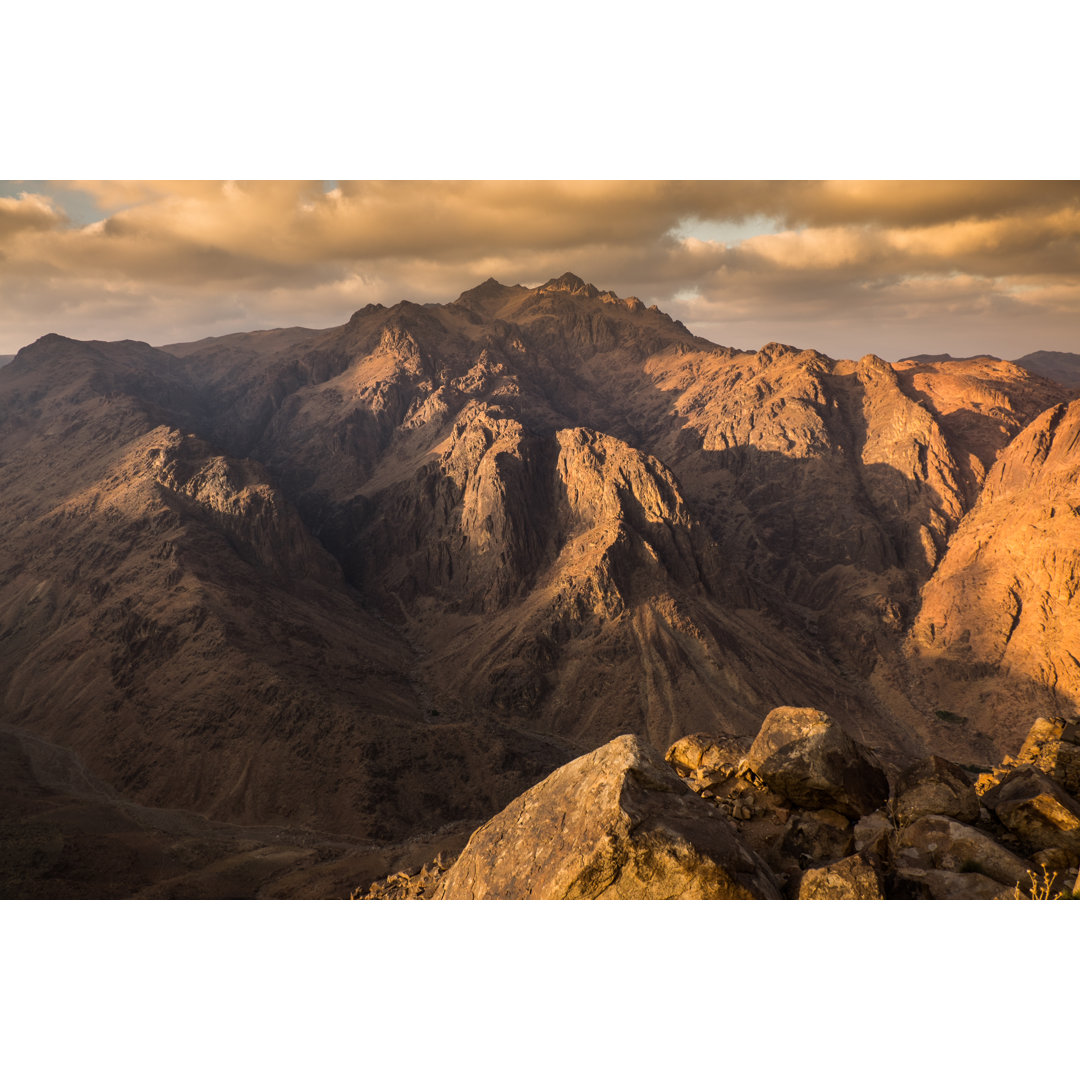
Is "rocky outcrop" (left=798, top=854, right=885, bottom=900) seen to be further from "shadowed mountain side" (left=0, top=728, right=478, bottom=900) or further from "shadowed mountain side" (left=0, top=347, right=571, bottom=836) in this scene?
"shadowed mountain side" (left=0, top=347, right=571, bottom=836)

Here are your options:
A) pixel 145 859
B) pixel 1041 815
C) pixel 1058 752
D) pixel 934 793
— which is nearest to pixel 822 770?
pixel 934 793

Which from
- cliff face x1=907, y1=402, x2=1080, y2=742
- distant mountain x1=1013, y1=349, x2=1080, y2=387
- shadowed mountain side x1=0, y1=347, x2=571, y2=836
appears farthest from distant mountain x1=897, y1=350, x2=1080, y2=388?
shadowed mountain side x1=0, y1=347, x2=571, y2=836

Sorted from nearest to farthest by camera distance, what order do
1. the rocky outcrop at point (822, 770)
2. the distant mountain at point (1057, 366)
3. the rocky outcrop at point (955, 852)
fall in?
the rocky outcrop at point (955, 852) → the rocky outcrop at point (822, 770) → the distant mountain at point (1057, 366)

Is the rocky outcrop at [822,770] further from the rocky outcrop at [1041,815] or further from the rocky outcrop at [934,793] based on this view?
the rocky outcrop at [1041,815]

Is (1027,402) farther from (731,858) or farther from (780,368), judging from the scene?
(731,858)

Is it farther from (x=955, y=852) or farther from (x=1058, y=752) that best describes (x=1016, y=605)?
(x=955, y=852)

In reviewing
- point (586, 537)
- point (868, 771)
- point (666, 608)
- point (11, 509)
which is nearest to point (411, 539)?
point (586, 537)

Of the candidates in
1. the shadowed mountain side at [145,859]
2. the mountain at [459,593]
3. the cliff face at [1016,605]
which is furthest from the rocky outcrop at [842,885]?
the cliff face at [1016,605]
